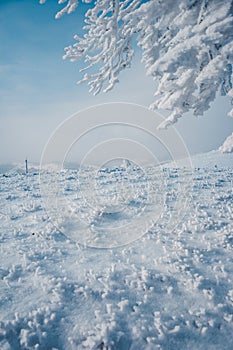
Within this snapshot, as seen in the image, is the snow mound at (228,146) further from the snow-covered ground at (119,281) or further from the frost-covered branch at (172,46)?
the snow-covered ground at (119,281)

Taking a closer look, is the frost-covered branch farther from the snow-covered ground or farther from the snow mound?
the snow-covered ground

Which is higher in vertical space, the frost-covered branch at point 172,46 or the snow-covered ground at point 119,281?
the frost-covered branch at point 172,46

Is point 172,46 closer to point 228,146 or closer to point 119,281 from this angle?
point 228,146

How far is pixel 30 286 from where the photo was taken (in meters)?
5.61

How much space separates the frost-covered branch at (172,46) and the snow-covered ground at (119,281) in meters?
3.73

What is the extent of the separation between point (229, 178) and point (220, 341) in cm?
1381

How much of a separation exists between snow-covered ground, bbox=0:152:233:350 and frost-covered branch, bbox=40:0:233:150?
12.2 ft

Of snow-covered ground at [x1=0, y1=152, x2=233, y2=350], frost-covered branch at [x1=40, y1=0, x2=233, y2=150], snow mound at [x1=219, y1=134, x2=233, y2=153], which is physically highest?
frost-covered branch at [x1=40, y1=0, x2=233, y2=150]

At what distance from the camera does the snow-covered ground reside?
14.4 ft

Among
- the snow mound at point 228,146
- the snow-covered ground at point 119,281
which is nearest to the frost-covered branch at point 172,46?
the snow mound at point 228,146

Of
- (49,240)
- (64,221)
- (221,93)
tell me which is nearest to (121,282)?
(49,240)

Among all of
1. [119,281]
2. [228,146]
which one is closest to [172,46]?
[228,146]

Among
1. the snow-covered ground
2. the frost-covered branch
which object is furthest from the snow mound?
the snow-covered ground

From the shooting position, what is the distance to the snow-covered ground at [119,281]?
4398mm
